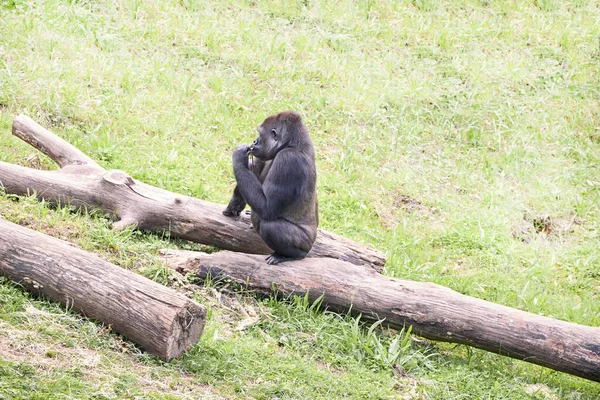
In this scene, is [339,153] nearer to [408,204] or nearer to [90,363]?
[408,204]

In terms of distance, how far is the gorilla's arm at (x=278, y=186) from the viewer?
6.12m

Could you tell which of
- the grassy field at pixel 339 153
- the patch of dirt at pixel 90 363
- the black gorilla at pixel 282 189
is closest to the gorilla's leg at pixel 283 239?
the black gorilla at pixel 282 189

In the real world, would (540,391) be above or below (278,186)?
below

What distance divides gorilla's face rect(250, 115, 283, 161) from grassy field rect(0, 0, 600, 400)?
1.10 meters

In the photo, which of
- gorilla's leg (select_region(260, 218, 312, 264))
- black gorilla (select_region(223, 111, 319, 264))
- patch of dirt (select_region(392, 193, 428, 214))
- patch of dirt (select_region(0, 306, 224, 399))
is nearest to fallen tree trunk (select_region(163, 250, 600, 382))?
gorilla's leg (select_region(260, 218, 312, 264))

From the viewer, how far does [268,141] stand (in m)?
6.37

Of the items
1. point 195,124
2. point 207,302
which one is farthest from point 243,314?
point 195,124

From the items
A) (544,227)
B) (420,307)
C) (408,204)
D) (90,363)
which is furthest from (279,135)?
(544,227)

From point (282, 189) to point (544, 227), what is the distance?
172 inches

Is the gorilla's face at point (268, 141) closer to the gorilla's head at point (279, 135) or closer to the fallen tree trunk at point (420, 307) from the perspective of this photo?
the gorilla's head at point (279, 135)

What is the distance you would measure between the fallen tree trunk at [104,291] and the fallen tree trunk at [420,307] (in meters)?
1.09

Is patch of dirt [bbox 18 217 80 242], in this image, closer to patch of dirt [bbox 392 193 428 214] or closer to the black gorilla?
the black gorilla

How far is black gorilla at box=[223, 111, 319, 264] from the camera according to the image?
20.0ft

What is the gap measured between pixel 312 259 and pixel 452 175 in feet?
13.4
